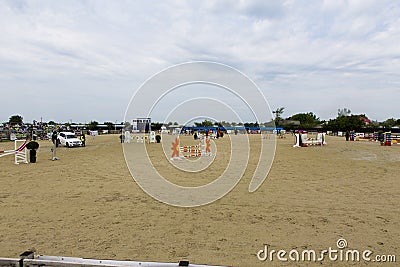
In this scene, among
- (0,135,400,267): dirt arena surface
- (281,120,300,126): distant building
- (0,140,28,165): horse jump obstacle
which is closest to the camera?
(0,135,400,267): dirt arena surface

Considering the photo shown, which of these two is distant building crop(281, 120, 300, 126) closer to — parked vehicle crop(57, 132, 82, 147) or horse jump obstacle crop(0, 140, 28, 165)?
parked vehicle crop(57, 132, 82, 147)

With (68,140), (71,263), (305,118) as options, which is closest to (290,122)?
(305,118)

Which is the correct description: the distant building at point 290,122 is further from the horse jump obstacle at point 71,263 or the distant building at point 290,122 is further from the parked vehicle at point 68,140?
the horse jump obstacle at point 71,263

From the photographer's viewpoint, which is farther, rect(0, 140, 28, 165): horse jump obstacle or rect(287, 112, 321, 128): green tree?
rect(287, 112, 321, 128): green tree

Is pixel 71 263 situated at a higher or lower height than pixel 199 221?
higher

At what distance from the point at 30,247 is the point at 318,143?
31.8m
